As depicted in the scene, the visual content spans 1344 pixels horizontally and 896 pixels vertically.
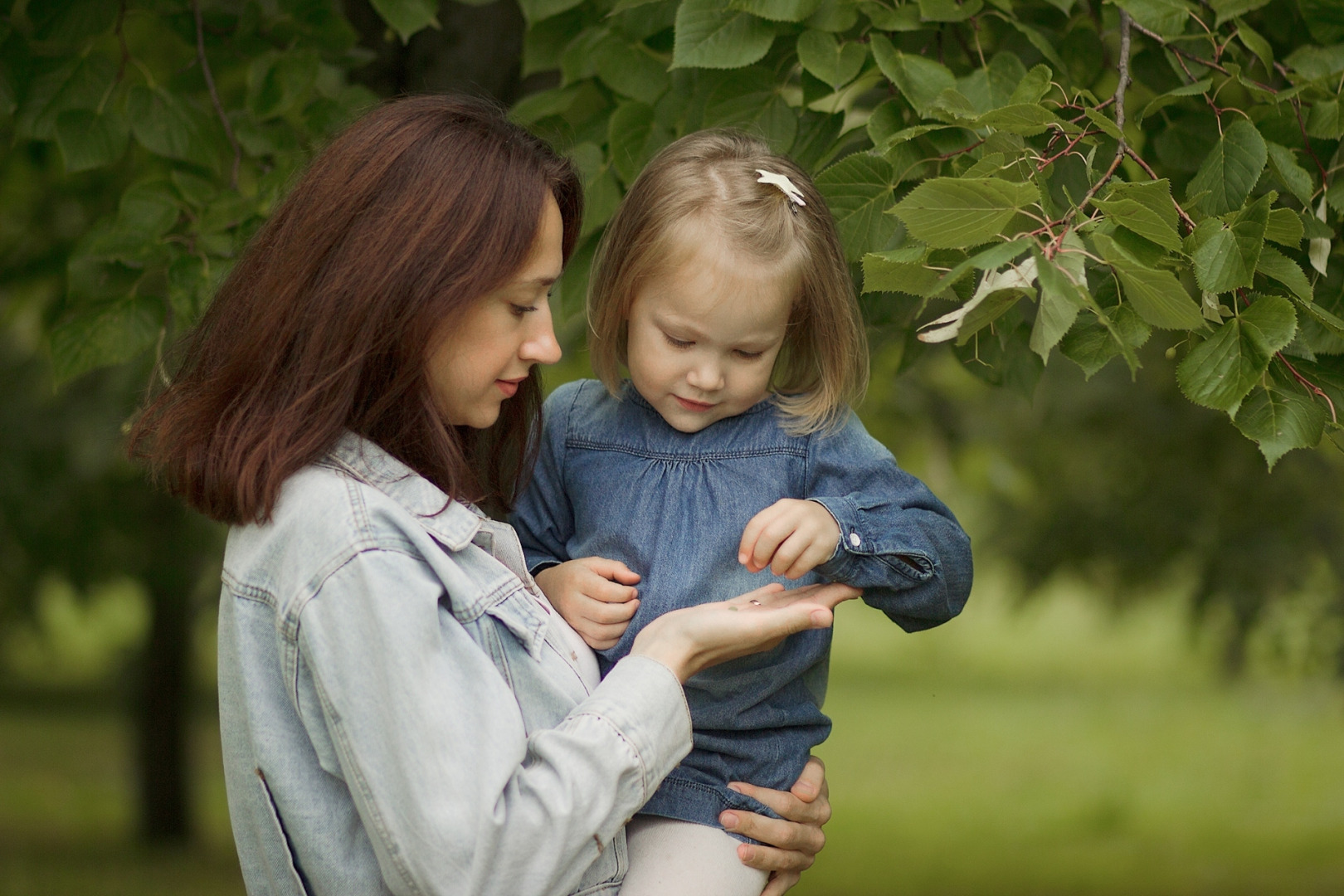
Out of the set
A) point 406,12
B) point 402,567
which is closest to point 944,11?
point 406,12

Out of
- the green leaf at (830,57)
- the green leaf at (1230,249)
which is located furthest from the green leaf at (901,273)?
the green leaf at (830,57)

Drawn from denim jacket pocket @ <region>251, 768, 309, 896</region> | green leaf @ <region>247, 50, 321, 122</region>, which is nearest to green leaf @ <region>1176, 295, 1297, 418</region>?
denim jacket pocket @ <region>251, 768, 309, 896</region>

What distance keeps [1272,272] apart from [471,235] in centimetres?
117

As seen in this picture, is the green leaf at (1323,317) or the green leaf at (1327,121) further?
the green leaf at (1327,121)

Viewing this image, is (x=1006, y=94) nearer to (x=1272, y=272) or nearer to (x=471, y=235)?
(x=1272, y=272)

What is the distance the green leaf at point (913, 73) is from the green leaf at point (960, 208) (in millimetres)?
604

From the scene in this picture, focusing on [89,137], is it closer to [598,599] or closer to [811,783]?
[598,599]

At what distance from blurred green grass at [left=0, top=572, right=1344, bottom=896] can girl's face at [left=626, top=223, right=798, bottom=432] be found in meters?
5.74

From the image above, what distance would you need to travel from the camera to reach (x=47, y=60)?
9.07 feet

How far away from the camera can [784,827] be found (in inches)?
82.8

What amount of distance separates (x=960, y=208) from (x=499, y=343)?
68cm

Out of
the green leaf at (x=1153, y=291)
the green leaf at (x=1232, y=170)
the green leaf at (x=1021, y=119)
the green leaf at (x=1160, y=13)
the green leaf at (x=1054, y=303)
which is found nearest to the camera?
the green leaf at (x=1054, y=303)

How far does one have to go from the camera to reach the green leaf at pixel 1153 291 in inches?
62.1

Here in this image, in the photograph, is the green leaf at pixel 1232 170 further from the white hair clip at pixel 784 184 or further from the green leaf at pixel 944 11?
the white hair clip at pixel 784 184
